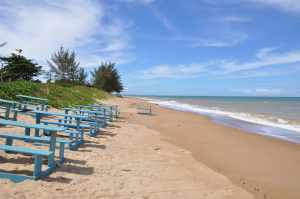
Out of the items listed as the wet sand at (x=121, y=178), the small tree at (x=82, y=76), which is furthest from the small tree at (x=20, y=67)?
the wet sand at (x=121, y=178)

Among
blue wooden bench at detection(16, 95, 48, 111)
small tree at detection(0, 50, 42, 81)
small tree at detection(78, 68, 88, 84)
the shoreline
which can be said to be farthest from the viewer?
small tree at detection(78, 68, 88, 84)

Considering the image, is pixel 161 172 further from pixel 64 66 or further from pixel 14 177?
pixel 64 66

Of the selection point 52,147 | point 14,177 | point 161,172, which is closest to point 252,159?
point 161,172

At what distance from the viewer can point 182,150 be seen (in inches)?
306

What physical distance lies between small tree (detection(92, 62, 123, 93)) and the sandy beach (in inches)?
1562

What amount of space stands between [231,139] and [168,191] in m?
6.49

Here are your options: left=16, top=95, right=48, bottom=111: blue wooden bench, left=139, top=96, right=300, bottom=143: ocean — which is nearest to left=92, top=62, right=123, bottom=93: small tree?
left=139, top=96, right=300, bottom=143: ocean

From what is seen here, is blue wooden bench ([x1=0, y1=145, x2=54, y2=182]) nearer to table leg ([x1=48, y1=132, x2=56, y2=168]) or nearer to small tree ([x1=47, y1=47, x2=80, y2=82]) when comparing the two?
table leg ([x1=48, y1=132, x2=56, y2=168])

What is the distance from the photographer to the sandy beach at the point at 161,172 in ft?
13.5

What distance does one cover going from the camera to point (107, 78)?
47.8m

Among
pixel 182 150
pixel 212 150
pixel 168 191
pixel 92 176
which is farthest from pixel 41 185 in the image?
pixel 212 150

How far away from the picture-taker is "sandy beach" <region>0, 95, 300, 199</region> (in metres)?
4.12

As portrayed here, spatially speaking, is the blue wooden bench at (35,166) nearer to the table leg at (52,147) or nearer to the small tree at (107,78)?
the table leg at (52,147)

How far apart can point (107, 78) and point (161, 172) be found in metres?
43.5
